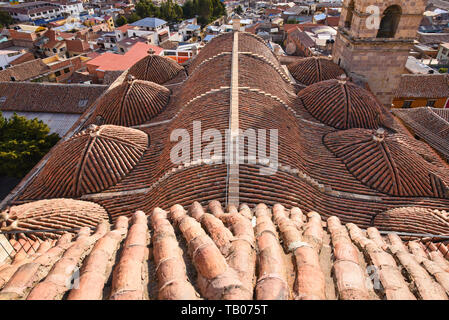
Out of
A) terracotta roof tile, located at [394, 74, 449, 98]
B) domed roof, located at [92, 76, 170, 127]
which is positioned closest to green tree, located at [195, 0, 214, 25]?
terracotta roof tile, located at [394, 74, 449, 98]

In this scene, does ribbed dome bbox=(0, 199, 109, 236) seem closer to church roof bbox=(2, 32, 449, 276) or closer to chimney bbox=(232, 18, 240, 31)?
church roof bbox=(2, 32, 449, 276)

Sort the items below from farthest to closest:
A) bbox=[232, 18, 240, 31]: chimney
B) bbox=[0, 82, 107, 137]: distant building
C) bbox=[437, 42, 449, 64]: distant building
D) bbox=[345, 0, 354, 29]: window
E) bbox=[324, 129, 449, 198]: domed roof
Answer: bbox=[437, 42, 449, 64]: distant building < bbox=[0, 82, 107, 137]: distant building < bbox=[232, 18, 240, 31]: chimney < bbox=[345, 0, 354, 29]: window < bbox=[324, 129, 449, 198]: domed roof

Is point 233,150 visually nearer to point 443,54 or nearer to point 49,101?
point 49,101

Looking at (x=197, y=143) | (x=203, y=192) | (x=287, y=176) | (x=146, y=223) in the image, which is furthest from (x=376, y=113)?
(x=146, y=223)

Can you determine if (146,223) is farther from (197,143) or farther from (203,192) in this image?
(197,143)

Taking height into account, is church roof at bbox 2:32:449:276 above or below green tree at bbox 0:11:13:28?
above
